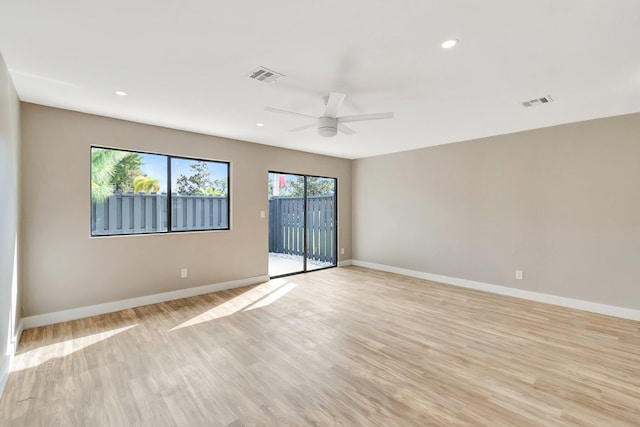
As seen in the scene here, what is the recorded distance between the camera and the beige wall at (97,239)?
334 cm

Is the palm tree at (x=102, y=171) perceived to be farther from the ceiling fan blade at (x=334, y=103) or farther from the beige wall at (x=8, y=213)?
the ceiling fan blade at (x=334, y=103)

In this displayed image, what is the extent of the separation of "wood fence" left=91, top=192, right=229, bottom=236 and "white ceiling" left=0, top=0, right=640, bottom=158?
1.16m

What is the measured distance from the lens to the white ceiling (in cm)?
178

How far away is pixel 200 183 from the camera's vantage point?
4.73m

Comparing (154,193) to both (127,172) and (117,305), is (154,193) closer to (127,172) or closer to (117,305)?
(127,172)

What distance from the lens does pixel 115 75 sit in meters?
2.64

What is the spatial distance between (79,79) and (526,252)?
5.88m

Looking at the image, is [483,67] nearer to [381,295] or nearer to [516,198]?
[516,198]

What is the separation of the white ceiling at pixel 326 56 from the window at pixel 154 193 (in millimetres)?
719

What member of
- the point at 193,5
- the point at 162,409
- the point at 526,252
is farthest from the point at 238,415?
the point at 526,252

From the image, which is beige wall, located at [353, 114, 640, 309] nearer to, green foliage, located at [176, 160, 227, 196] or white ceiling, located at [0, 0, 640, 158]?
white ceiling, located at [0, 0, 640, 158]

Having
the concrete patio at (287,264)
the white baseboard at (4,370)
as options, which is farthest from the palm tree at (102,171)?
the concrete patio at (287,264)

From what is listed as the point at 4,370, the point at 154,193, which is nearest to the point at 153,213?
the point at 154,193

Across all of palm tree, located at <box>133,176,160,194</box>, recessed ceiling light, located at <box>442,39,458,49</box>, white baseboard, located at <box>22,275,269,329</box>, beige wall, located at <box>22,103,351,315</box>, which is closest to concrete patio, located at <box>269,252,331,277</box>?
beige wall, located at <box>22,103,351,315</box>
